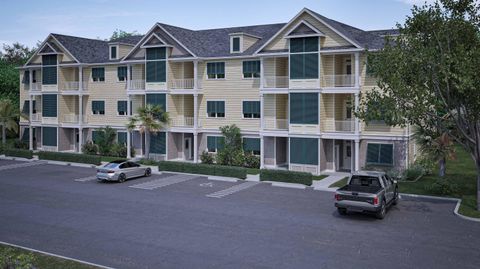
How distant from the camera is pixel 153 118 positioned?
4253 cm

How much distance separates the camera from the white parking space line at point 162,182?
3234cm

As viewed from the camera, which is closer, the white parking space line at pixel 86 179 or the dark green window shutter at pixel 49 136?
the white parking space line at pixel 86 179

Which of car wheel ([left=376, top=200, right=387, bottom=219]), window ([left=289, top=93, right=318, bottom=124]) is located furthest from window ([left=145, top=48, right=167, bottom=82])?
car wheel ([left=376, top=200, right=387, bottom=219])

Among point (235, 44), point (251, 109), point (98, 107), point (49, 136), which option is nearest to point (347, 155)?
point (251, 109)

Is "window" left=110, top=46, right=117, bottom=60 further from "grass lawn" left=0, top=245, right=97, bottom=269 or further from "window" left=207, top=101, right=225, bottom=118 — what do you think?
"grass lawn" left=0, top=245, right=97, bottom=269

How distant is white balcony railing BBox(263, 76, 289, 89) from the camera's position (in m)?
38.0

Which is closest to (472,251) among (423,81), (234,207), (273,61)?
(423,81)

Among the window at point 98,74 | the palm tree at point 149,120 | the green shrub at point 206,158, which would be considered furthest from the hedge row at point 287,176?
the window at point 98,74

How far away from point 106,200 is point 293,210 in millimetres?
10585

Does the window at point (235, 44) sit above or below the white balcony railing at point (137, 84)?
above

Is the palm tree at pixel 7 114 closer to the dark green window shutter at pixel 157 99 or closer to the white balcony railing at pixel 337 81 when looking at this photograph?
the dark green window shutter at pixel 157 99

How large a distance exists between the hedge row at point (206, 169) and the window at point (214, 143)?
16.9 feet

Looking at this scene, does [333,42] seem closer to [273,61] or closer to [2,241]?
→ [273,61]

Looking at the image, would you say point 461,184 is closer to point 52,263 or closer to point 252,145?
point 252,145
